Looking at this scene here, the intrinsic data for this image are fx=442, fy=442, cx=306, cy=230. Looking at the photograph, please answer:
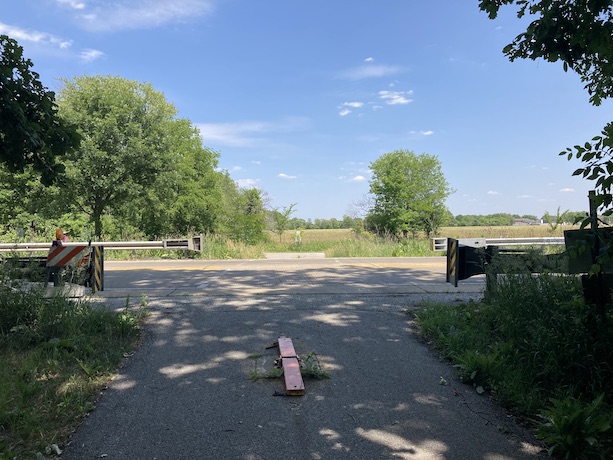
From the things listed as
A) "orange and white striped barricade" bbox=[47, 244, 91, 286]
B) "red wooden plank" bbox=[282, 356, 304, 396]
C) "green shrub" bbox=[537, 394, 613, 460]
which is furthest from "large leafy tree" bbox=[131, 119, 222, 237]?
"green shrub" bbox=[537, 394, 613, 460]

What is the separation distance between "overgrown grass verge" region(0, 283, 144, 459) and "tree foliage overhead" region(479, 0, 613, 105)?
A: 17.2 ft

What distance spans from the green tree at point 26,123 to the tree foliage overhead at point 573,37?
189 inches

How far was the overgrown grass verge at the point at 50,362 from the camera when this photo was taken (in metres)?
3.29

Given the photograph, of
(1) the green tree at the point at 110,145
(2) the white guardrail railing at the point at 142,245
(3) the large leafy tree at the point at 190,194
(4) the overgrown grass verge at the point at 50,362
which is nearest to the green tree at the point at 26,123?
(4) the overgrown grass verge at the point at 50,362

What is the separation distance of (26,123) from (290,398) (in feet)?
12.8

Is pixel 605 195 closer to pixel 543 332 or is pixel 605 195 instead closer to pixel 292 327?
pixel 543 332

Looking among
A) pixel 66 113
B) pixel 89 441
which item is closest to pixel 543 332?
pixel 89 441

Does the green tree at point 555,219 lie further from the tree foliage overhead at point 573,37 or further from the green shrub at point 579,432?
the green shrub at point 579,432

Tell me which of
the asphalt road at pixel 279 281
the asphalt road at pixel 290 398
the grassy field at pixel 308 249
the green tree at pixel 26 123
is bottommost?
the asphalt road at pixel 290 398

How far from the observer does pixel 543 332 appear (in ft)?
14.1

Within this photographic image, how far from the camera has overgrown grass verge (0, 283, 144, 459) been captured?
3.29 metres

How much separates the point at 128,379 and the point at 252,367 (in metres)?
1.23

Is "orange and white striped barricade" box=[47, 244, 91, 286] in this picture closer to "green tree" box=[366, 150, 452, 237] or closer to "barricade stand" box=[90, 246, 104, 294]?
"barricade stand" box=[90, 246, 104, 294]

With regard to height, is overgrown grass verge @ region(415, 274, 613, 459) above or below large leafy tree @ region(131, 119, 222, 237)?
below
